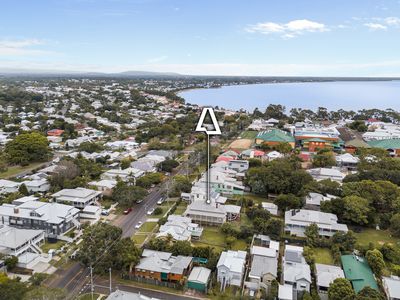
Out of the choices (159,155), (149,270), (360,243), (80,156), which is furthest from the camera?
(159,155)

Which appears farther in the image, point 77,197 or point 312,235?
point 77,197

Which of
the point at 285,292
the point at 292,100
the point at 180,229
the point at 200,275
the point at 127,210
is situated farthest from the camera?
the point at 292,100

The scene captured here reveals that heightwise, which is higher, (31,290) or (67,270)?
(31,290)

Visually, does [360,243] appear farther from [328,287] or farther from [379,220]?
[328,287]

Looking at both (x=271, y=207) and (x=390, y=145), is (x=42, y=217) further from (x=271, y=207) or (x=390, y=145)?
(x=390, y=145)

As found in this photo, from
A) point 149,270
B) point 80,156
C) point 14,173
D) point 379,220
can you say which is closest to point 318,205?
point 379,220

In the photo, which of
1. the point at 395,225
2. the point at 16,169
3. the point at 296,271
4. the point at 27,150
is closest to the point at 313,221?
the point at 395,225
